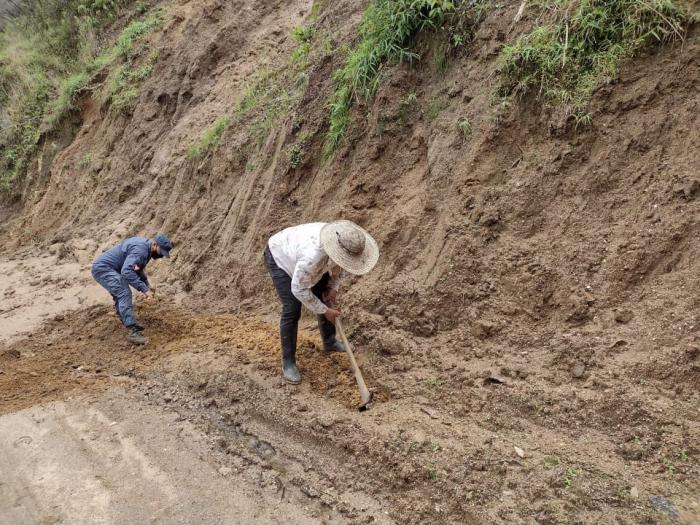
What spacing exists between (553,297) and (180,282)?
15.4 feet

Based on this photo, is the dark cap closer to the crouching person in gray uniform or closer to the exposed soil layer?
the crouching person in gray uniform

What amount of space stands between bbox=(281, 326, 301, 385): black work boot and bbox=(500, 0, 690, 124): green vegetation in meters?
2.73

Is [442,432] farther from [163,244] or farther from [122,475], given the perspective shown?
→ [163,244]

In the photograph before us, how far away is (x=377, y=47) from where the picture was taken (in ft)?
18.0

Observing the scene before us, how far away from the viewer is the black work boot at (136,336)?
17.8 ft

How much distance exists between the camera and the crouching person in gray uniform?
551cm

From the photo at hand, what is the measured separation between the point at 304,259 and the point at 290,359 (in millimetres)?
935

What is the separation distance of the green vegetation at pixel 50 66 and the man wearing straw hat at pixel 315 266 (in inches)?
350

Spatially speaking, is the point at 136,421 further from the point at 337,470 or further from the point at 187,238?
the point at 187,238

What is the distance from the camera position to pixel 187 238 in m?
7.24

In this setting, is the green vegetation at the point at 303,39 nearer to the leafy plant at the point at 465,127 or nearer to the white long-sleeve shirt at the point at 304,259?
the leafy plant at the point at 465,127

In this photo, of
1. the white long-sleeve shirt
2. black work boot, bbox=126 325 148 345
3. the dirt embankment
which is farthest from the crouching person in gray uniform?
the white long-sleeve shirt

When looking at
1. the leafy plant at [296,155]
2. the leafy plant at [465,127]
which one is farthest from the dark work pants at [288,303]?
the leafy plant at [296,155]

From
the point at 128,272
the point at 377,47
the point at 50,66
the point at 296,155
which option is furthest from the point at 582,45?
the point at 50,66
